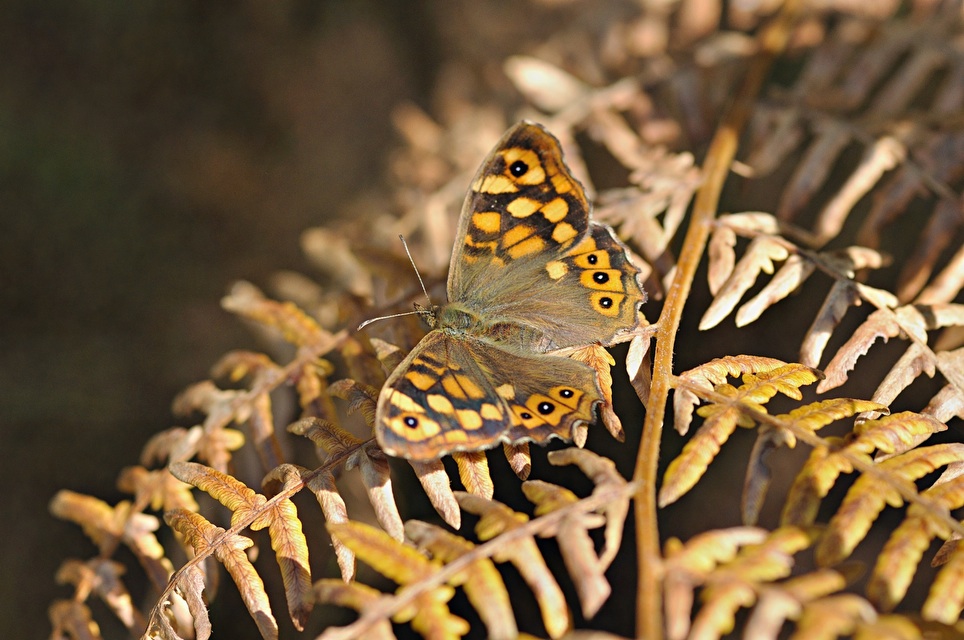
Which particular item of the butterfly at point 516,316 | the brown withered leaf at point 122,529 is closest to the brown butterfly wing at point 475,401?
the butterfly at point 516,316

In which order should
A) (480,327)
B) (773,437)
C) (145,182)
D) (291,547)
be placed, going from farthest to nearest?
(145,182)
(480,327)
(291,547)
(773,437)

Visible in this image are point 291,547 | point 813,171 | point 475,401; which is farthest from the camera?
point 813,171

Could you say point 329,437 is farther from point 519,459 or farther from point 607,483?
point 607,483

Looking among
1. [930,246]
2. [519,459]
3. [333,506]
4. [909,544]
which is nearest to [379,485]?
[333,506]

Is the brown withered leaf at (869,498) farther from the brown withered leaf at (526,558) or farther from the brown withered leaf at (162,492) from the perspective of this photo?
the brown withered leaf at (162,492)

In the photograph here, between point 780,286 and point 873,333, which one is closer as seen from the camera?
point 873,333

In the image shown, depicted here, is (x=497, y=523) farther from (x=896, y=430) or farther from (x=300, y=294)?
(x=300, y=294)

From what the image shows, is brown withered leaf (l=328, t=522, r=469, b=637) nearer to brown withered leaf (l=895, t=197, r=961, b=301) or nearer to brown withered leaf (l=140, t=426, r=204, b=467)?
brown withered leaf (l=140, t=426, r=204, b=467)
